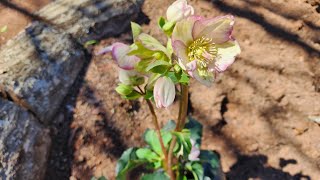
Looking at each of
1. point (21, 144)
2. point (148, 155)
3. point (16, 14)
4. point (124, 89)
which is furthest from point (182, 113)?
point (16, 14)

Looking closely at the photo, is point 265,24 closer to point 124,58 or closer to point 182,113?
point 182,113

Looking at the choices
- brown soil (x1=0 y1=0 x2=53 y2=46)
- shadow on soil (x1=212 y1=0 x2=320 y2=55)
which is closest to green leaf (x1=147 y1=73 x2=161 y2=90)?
brown soil (x1=0 y1=0 x2=53 y2=46)

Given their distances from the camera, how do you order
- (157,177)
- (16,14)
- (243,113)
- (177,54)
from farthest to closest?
(16,14) < (243,113) < (157,177) < (177,54)

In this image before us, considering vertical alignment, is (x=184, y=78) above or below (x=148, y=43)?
below

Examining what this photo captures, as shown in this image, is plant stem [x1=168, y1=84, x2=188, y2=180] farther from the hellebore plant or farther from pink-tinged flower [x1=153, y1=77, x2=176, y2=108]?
pink-tinged flower [x1=153, y1=77, x2=176, y2=108]

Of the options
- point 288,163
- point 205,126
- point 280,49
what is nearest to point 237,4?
point 280,49

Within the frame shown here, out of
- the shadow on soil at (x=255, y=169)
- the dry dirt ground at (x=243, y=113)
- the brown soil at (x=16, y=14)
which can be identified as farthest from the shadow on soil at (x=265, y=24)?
the brown soil at (x=16, y=14)

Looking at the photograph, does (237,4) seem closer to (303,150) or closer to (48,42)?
(303,150)
